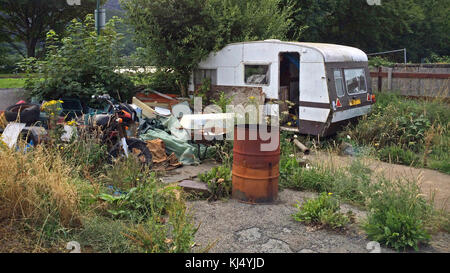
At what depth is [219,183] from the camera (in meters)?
6.25

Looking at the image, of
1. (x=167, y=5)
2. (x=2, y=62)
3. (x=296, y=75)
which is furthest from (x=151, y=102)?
(x=2, y=62)

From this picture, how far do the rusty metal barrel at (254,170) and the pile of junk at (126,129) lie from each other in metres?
1.83

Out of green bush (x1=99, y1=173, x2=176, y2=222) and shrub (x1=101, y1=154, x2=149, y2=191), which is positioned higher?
shrub (x1=101, y1=154, x2=149, y2=191)

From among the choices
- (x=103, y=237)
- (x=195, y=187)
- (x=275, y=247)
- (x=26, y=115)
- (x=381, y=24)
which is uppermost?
(x=381, y=24)

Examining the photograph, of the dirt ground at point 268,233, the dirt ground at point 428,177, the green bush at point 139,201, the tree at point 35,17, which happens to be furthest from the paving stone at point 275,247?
the tree at point 35,17

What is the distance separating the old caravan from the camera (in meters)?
9.80

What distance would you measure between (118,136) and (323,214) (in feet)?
12.8

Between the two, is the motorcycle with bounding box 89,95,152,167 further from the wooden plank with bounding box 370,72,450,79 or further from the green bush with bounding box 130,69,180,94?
the wooden plank with bounding box 370,72,450,79

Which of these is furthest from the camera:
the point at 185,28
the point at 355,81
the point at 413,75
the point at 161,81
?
the point at 413,75

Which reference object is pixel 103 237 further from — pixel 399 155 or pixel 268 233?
pixel 399 155

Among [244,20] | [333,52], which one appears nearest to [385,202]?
[333,52]

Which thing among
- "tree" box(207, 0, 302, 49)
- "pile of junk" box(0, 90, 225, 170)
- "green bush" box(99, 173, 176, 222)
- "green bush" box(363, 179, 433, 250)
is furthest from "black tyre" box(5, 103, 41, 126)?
"green bush" box(363, 179, 433, 250)

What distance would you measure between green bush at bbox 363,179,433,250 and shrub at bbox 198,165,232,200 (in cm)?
207

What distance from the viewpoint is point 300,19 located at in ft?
64.0
